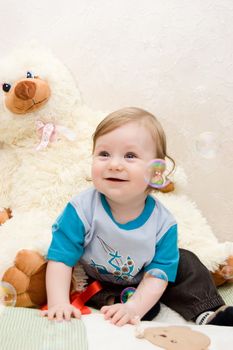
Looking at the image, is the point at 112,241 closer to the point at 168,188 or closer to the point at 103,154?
the point at 103,154

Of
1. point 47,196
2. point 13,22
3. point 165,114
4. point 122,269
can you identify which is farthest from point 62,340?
point 13,22

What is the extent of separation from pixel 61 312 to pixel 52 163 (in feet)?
1.78

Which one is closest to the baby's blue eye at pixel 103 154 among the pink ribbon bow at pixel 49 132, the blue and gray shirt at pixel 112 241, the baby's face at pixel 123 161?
the baby's face at pixel 123 161

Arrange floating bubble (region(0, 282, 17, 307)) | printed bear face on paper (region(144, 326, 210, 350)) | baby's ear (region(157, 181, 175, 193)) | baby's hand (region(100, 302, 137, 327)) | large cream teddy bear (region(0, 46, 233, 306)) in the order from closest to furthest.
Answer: printed bear face on paper (region(144, 326, 210, 350))
baby's hand (region(100, 302, 137, 327))
floating bubble (region(0, 282, 17, 307))
large cream teddy bear (region(0, 46, 233, 306))
baby's ear (region(157, 181, 175, 193))

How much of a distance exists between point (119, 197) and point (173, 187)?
45cm

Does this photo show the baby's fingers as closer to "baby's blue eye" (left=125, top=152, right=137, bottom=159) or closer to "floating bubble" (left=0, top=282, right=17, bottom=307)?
"floating bubble" (left=0, top=282, right=17, bottom=307)

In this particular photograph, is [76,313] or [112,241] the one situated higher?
[112,241]

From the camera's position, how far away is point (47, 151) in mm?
1383

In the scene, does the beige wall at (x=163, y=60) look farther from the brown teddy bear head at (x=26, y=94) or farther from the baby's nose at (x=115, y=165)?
the baby's nose at (x=115, y=165)

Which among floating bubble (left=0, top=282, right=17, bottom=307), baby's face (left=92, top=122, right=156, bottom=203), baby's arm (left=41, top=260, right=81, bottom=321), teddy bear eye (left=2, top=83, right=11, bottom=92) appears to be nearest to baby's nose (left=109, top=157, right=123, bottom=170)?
baby's face (left=92, top=122, right=156, bottom=203)

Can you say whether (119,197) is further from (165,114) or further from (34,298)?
(165,114)

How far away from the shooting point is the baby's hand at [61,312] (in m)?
0.91

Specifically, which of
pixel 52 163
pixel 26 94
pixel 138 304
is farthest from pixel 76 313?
pixel 26 94

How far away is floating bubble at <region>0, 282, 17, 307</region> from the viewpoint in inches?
40.1
